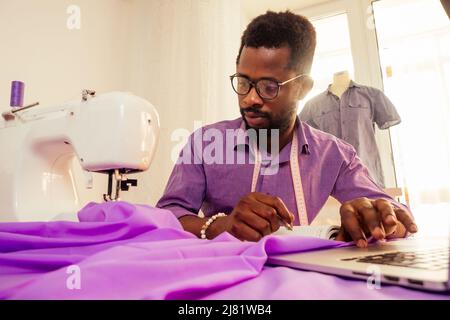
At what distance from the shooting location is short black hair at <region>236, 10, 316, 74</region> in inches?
38.3

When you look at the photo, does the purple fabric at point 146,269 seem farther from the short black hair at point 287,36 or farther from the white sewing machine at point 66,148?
the short black hair at point 287,36

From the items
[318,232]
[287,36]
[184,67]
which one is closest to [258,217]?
[318,232]

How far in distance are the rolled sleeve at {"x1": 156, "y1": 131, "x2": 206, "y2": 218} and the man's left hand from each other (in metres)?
0.40

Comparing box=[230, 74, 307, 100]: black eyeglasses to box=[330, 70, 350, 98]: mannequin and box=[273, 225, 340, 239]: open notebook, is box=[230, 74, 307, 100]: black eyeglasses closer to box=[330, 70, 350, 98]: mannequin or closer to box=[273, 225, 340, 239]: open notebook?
box=[273, 225, 340, 239]: open notebook

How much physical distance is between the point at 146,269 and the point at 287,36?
921 millimetres

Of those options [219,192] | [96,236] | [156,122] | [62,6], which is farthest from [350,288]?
[62,6]

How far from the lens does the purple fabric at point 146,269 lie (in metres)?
0.23

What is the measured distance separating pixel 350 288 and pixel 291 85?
81 cm

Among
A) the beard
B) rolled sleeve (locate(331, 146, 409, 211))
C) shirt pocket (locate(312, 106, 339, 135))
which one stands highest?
shirt pocket (locate(312, 106, 339, 135))

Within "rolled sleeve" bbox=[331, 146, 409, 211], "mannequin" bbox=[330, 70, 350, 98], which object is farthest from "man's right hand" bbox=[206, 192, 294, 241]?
"mannequin" bbox=[330, 70, 350, 98]

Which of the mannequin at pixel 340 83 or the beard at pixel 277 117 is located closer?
the beard at pixel 277 117

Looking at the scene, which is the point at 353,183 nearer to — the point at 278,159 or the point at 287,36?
the point at 278,159

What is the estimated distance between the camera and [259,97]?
3.03ft

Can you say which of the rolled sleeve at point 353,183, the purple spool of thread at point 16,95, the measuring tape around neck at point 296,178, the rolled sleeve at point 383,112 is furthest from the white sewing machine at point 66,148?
the rolled sleeve at point 383,112
